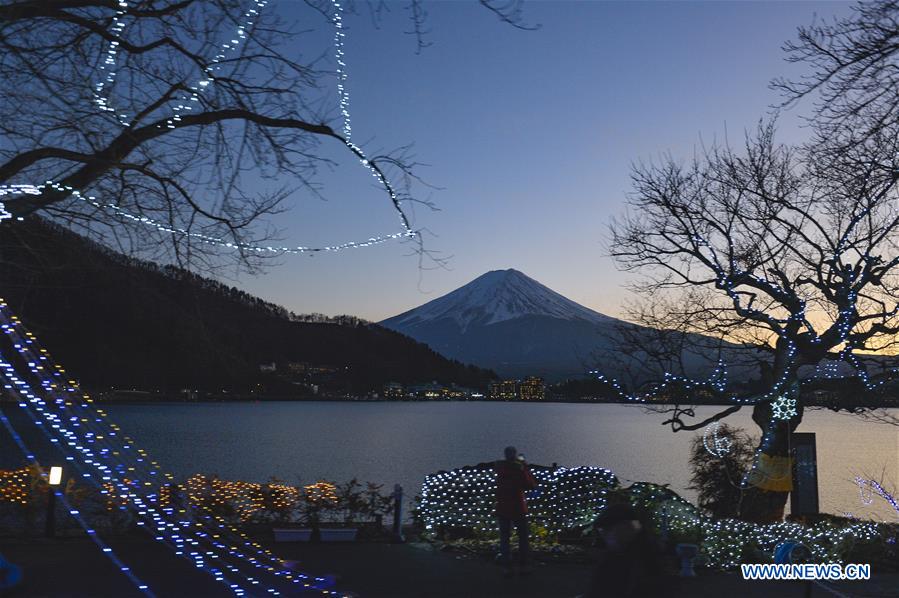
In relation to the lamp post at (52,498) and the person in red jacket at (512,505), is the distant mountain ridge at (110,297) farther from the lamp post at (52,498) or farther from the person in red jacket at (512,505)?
the person in red jacket at (512,505)

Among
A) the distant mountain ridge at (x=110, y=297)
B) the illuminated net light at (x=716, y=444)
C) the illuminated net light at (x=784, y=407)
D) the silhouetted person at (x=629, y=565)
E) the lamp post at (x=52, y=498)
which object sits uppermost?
the distant mountain ridge at (x=110, y=297)

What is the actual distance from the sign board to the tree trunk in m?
0.44

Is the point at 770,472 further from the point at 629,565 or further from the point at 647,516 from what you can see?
the point at 629,565

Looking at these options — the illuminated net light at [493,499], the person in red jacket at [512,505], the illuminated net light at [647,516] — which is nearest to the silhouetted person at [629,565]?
the person in red jacket at [512,505]

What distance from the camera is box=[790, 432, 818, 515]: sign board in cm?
1464

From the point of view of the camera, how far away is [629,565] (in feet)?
13.6

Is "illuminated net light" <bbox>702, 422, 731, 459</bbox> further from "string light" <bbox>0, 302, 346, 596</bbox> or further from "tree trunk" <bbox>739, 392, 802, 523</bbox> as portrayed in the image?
"string light" <bbox>0, 302, 346, 596</bbox>

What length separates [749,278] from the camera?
1602 centimetres

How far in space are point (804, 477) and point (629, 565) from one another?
11950 mm

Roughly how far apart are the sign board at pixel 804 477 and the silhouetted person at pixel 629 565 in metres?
11.7

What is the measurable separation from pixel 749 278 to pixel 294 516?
9.53 m

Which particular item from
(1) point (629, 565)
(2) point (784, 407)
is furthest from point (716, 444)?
(1) point (629, 565)

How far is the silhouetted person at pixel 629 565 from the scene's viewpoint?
4117 mm

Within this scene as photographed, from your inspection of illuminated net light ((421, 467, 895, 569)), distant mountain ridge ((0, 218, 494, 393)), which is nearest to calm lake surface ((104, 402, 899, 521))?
illuminated net light ((421, 467, 895, 569))
